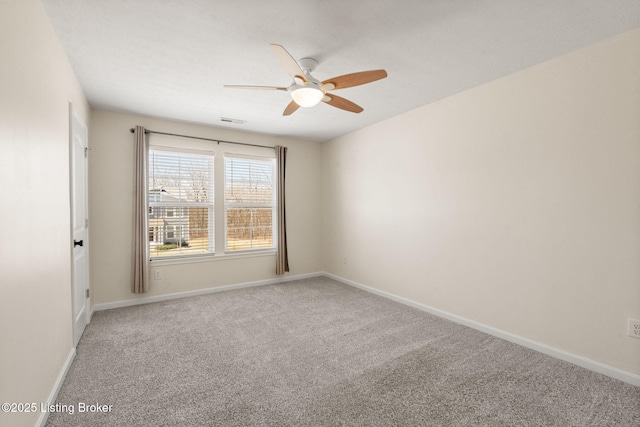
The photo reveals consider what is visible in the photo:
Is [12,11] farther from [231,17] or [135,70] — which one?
[135,70]

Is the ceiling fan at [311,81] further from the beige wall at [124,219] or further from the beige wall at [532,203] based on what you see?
the beige wall at [124,219]

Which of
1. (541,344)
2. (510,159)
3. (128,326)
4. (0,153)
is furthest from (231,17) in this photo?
(541,344)

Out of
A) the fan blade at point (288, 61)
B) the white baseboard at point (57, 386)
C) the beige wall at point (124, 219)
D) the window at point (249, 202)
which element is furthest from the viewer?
the window at point (249, 202)

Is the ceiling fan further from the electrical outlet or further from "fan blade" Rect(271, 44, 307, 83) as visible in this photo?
the electrical outlet

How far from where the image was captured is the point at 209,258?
14.7 ft

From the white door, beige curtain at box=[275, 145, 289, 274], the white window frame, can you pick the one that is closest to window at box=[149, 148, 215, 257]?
the white window frame

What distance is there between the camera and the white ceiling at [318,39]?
1.86 meters

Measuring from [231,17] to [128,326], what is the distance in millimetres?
3210

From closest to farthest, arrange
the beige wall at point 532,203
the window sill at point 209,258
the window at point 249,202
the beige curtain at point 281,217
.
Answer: the beige wall at point 532,203 → the window sill at point 209,258 → the window at point 249,202 → the beige curtain at point 281,217

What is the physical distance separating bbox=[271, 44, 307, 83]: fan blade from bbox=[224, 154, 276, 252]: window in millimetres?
2844

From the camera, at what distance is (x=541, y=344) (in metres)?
2.59

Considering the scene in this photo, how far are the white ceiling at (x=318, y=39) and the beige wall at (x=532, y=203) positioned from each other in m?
0.33

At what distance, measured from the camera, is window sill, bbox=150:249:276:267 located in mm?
4125

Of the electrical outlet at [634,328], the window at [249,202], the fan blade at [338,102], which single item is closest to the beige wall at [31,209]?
the fan blade at [338,102]
